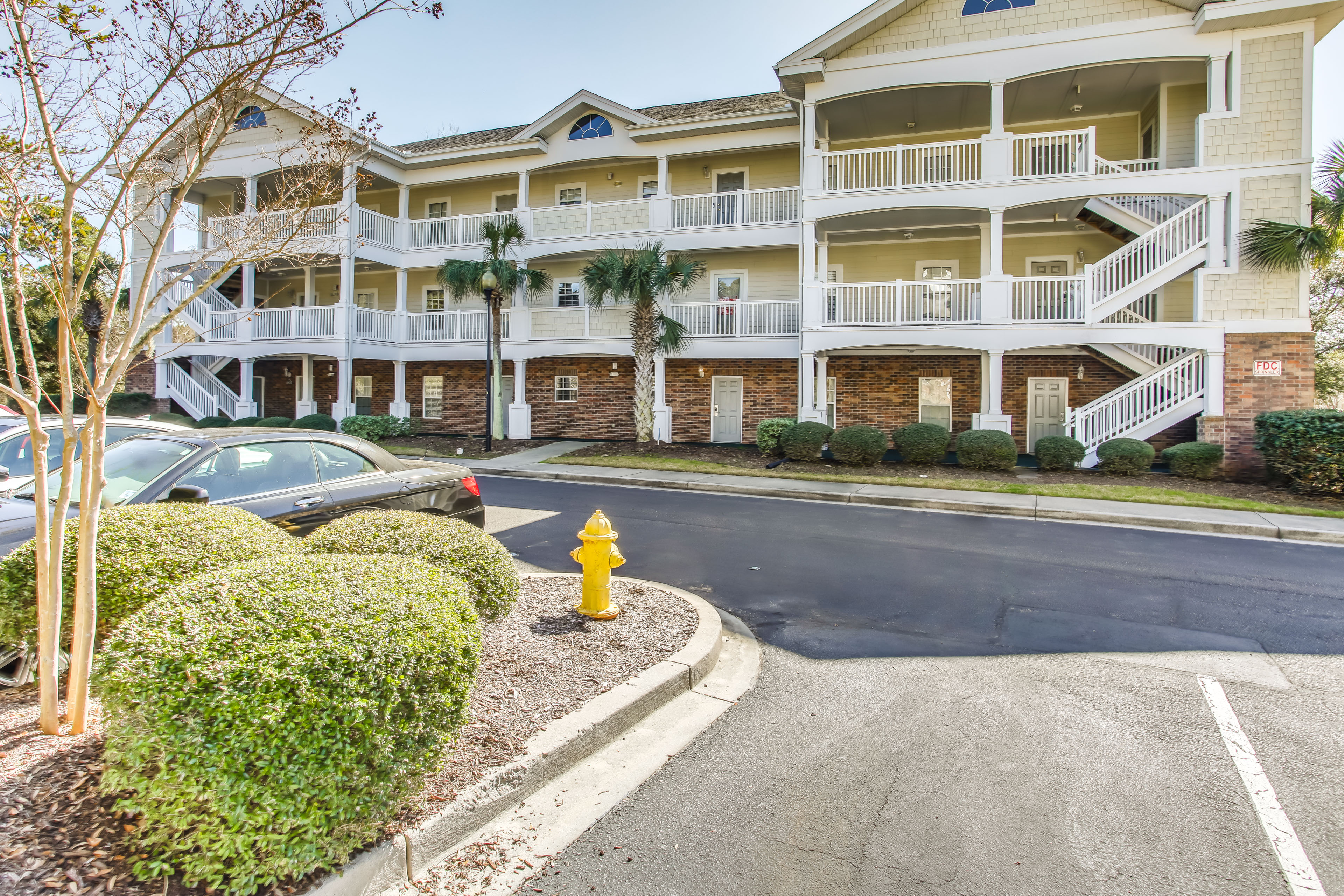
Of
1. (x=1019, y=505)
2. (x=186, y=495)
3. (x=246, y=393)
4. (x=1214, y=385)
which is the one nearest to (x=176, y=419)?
(x=246, y=393)

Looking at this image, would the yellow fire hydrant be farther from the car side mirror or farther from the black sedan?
the car side mirror

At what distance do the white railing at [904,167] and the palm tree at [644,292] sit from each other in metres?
4.13

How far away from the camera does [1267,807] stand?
327cm

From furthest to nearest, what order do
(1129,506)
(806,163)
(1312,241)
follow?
(806,163) < (1312,241) < (1129,506)

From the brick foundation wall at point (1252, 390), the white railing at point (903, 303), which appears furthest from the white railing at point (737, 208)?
the brick foundation wall at point (1252, 390)

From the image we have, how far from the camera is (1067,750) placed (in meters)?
3.81

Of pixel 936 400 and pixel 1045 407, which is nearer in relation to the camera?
pixel 1045 407

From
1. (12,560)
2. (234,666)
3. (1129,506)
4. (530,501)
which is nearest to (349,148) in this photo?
(12,560)

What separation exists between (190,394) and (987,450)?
22.7 m

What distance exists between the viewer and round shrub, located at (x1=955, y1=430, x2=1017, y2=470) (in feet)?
48.6

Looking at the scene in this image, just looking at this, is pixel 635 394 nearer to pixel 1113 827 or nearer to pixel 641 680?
pixel 641 680

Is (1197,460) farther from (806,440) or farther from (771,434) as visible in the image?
(771,434)

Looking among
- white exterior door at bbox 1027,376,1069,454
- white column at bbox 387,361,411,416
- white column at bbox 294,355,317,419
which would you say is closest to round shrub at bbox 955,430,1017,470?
white exterior door at bbox 1027,376,1069,454

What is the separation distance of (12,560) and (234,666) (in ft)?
7.19
